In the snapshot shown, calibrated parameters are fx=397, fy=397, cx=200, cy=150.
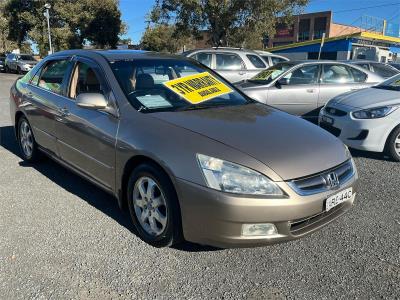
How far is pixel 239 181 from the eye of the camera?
2.74 m

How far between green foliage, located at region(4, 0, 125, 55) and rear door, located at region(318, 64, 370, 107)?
97.8 feet

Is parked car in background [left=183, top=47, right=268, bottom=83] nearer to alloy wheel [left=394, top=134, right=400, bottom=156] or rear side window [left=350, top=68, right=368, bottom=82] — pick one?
rear side window [left=350, top=68, right=368, bottom=82]

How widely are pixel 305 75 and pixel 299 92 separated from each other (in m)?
0.50

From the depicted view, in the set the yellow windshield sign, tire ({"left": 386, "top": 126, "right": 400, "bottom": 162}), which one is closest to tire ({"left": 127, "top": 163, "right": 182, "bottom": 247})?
the yellow windshield sign

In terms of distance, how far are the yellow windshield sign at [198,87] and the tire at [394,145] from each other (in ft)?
8.93

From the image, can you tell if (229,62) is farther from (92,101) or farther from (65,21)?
(65,21)

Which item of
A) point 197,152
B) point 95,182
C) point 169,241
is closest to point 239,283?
point 169,241

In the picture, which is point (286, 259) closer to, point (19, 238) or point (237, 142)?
point (237, 142)

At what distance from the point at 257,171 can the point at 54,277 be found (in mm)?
1643

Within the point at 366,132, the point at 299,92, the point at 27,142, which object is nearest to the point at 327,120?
the point at 366,132

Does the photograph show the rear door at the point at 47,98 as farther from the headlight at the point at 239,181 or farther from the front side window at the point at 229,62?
the front side window at the point at 229,62

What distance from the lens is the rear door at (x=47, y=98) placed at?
14.8 ft

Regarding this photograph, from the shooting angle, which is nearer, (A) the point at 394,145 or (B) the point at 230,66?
(A) the point at 394,145

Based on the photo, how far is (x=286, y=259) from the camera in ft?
10.2
